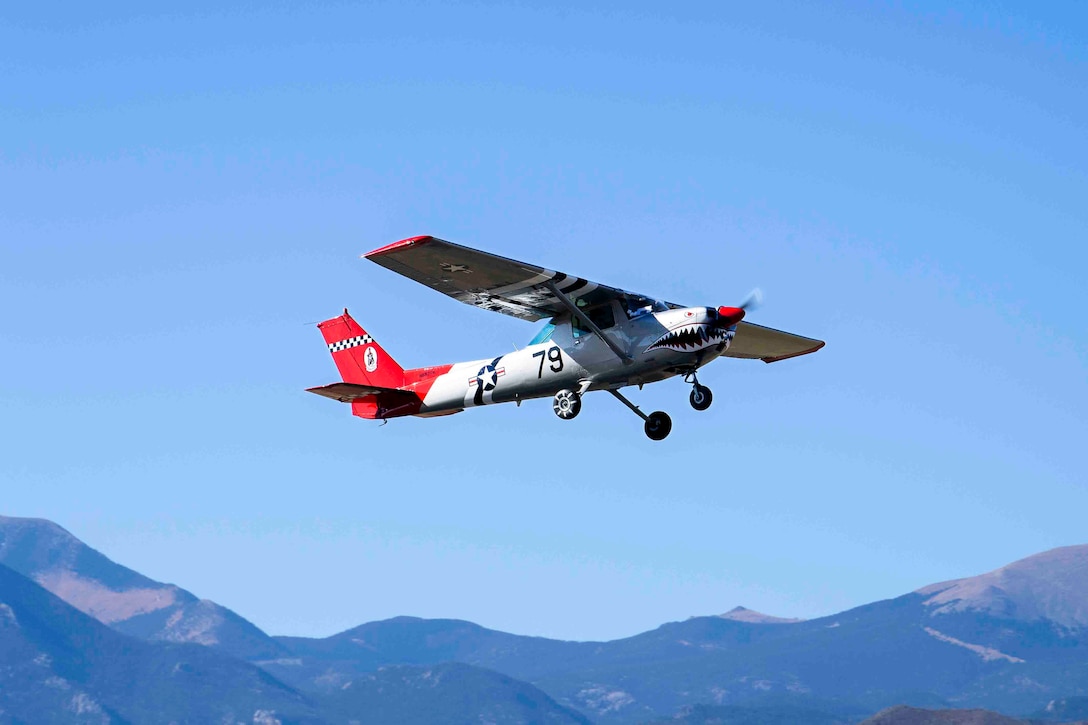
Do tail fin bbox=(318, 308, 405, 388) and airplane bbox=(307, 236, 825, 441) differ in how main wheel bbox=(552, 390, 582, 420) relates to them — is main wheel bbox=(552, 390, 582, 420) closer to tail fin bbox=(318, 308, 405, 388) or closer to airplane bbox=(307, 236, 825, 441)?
airplane bbox=(307, 236, 825, 441)

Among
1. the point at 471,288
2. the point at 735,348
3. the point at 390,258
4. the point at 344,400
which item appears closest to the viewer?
the point at 390,258

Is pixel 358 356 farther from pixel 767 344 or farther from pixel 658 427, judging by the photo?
pixel 767 344

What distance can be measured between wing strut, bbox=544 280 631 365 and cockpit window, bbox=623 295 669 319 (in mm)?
857

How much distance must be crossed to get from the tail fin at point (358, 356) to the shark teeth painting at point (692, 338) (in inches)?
404

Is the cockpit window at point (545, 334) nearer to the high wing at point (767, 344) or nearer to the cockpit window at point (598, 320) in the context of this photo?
the cockpit window at point (598, 320)

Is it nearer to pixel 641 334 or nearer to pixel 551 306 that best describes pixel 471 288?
pixel 551 306

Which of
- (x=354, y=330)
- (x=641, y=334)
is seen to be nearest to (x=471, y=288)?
(x=641, y=334)

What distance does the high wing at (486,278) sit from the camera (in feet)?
121

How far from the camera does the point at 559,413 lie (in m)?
39.5

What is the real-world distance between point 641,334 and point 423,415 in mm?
8542

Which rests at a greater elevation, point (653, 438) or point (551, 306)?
point (551, 306)

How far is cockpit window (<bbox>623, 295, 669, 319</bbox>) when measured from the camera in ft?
128

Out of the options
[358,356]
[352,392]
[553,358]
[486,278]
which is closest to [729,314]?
[553,358]

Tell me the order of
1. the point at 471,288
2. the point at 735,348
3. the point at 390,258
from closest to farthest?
the point at 390,258, the point at 471,288, the point at 735,348
